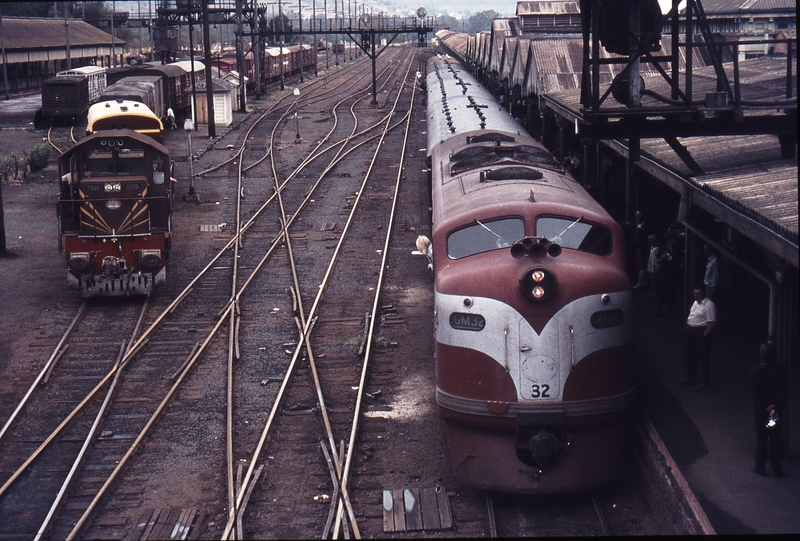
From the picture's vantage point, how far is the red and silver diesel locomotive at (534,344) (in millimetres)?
9023

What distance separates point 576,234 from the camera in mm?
9711

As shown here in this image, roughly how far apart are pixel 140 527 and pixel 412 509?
2.70 meters

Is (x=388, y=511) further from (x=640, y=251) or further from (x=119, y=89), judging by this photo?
(x=119, y=89)

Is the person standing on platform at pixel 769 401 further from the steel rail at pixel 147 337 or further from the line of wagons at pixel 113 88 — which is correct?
the line of wagons at pixel 113 88

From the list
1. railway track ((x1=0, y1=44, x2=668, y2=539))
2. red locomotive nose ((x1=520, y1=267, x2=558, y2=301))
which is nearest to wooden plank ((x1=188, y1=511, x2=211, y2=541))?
railway track ((x1=0, y1=44, x2=668, y2=539))

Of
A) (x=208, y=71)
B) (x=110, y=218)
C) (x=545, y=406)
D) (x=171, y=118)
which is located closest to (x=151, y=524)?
(x=545, y=406)

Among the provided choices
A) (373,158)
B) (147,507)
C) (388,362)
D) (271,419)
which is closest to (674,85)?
(388,362)

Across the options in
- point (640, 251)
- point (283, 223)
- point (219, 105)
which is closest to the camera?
point (640, 251)

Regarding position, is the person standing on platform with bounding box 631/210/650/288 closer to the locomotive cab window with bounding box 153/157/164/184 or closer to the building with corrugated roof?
the locomotive cab window with bounding box 153/157/164/184

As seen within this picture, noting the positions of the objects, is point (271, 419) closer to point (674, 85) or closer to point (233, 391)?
point (233, 391)

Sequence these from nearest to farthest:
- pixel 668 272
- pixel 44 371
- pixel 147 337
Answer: pixel 44 371 → pixel 668 272 → pixel 147 337

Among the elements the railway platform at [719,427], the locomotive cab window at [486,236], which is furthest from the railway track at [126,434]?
the railway platform at [719,427]

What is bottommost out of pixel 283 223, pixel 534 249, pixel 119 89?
pixel 283 223

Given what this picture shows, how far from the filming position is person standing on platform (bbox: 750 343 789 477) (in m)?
9.20
